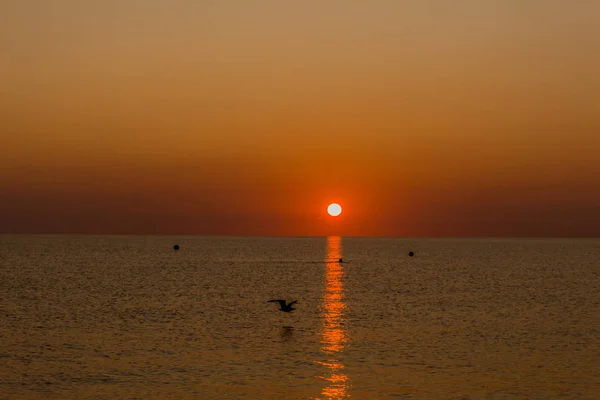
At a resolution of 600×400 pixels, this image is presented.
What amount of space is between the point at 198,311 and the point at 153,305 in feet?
25.5

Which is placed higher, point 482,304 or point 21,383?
point 482,304

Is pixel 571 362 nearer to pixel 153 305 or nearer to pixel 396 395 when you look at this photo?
pixel 396 395

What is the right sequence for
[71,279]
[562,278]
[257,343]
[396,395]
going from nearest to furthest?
[396,395] → [257,343] → [71,279] → [562,278]

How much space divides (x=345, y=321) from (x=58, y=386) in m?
32.9

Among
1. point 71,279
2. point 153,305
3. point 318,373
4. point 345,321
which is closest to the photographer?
point 318,373

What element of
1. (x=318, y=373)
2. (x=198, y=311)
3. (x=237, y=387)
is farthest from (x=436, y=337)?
(x=198, y=311)

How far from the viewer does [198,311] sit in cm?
7575

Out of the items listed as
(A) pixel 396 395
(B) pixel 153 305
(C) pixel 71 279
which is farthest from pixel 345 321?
(C) pixel 71 279

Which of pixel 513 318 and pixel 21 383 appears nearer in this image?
pixel 21 383

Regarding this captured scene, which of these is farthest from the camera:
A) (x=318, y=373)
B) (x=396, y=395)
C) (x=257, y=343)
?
(x=257, y=343)

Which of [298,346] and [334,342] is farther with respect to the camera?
[334,342]

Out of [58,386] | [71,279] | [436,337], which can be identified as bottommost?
[58,386]

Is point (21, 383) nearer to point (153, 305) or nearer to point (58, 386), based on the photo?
point (58, 386)

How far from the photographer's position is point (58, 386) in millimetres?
39562
